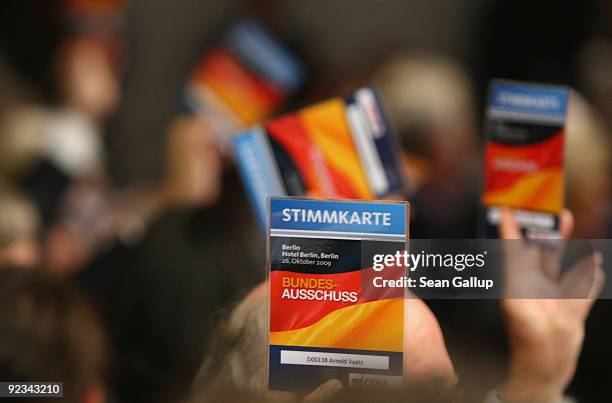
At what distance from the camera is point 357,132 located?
76 cm

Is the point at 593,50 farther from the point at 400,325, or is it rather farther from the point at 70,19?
the point at 400,325

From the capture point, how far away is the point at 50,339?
672mm

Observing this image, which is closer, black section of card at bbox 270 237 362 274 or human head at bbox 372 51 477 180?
black section of card at bbox 270 237 362 274

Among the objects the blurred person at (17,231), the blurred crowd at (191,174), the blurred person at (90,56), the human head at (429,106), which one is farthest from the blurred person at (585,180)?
the blurred person at (90,56)

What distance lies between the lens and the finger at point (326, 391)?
0.56 metres

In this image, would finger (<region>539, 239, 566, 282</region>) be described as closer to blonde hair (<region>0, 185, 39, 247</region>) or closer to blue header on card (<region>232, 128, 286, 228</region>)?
blue header on card (<region>232, 128, 286, 228</region>)

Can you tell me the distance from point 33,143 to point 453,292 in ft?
4.53

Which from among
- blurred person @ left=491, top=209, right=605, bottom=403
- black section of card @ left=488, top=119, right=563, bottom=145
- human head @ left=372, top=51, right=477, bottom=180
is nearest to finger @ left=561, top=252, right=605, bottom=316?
blurred person @ left=491, top=209, right=605, bottom=403

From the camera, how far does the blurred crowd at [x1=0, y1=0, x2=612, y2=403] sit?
23.6 inches

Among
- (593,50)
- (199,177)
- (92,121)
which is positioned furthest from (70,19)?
(593,50)

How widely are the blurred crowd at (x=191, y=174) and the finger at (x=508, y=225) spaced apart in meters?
0.05

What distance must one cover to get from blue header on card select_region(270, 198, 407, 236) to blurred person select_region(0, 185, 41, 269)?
1.23 ft

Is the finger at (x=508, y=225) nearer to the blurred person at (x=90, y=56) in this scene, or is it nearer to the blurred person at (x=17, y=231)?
the blurred person at (x=17, y=231)

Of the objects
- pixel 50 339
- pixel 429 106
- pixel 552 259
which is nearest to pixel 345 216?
pixel 552 259
